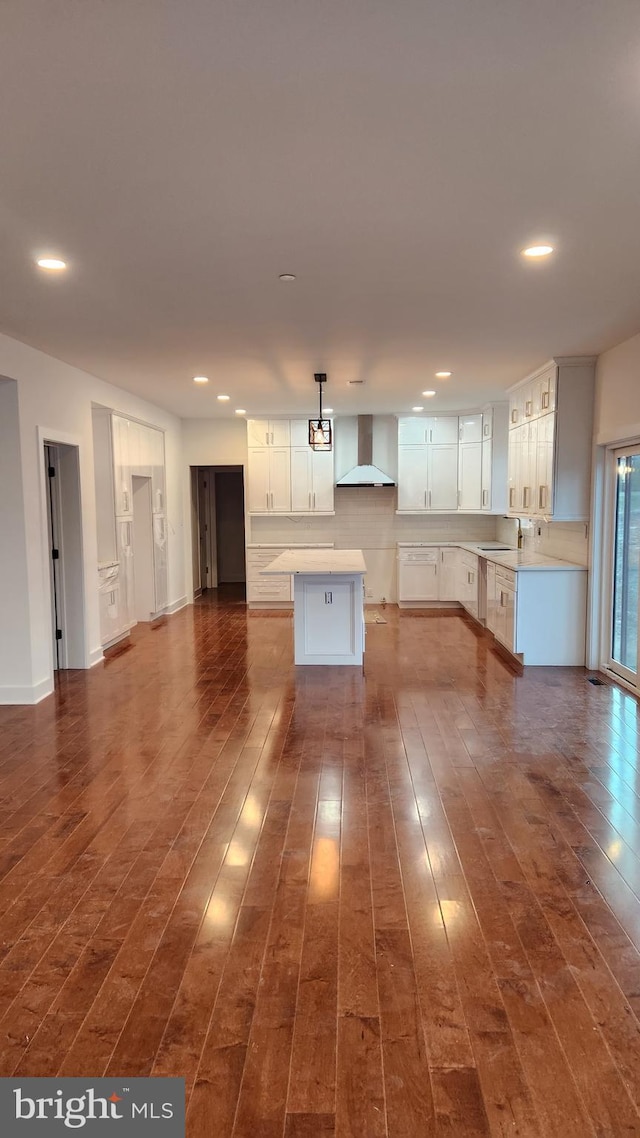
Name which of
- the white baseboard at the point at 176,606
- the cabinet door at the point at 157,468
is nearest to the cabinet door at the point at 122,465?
the cabinet door at the point at 157,468

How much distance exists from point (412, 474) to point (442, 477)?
0.42 metres

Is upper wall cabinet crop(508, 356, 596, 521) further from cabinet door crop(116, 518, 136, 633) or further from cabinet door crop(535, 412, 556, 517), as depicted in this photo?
cabinet door crop(116, 518, 136, 633)

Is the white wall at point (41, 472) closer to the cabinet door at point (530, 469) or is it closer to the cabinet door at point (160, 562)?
the cabinet door at point (160, 562)

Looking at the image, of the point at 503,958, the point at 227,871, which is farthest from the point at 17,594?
the point at 503,958

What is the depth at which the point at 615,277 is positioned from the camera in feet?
12.0

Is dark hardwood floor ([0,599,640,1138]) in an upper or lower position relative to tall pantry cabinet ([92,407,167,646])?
lower

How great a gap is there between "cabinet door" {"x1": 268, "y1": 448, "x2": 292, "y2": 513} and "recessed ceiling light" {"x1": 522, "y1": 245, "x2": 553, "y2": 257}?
650cm

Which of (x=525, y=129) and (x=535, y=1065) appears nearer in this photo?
(x=535, y=1065)

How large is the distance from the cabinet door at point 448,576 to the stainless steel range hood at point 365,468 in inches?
49.7

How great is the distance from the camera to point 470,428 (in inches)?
363

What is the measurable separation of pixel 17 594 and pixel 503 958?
4.14 meters

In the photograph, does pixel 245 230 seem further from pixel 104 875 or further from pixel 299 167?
pixel 104 875

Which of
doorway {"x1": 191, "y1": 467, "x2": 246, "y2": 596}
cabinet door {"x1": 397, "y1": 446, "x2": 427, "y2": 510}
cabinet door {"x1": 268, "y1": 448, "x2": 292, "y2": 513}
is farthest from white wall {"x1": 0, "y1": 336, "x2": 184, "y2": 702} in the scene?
doorway {"x1": 191, "y1": 467, "x2": 246, "y2": 596}

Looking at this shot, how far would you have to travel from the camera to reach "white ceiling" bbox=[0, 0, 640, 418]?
169 centimetres
